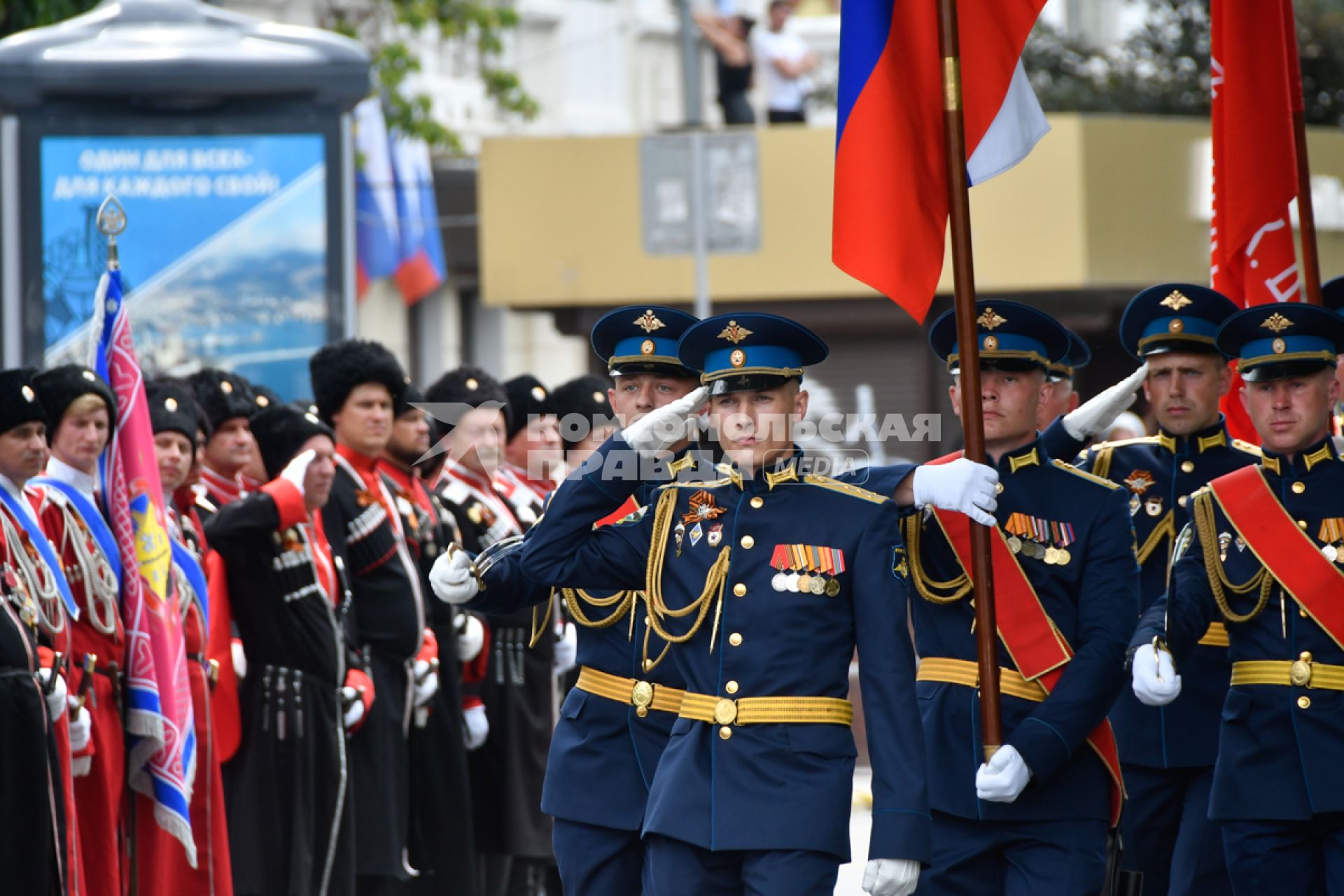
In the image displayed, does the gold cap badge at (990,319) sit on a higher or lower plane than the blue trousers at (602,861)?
higher

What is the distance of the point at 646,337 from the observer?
6.40 m

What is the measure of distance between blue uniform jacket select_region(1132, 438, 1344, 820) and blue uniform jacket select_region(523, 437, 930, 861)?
0.96 m

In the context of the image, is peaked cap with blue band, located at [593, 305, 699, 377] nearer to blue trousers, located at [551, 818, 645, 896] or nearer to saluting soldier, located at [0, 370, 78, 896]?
blue trousers, located at [551, 818, 645, 896]

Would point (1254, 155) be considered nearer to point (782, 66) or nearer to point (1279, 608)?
point (1279, 608)

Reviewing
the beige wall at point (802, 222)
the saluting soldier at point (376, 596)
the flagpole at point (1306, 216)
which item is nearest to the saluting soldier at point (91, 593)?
the saluting soldier at point (376, 596)

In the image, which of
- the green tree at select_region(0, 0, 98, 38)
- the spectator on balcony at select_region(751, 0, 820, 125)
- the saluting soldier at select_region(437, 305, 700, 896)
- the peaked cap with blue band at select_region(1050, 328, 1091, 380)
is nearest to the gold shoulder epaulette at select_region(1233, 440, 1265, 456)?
the peaked cap with blue band at select_region(1050, 328, 1091, 380)

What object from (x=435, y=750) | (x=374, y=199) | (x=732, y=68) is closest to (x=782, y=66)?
(x=732, y=68)

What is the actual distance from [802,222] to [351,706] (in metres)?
10.1

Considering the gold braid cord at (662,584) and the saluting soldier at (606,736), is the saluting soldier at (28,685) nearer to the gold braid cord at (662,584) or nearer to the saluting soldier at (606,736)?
the saluting soldier at (606,736)

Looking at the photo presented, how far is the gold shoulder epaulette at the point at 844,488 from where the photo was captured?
17.0 ft

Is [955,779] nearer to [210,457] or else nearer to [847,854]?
[847,854]

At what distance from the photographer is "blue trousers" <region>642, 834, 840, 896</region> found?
16.1ft

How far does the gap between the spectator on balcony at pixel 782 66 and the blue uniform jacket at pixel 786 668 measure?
44.7ft

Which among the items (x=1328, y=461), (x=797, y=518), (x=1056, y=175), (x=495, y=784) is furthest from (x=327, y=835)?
(x=1056, y=175)
